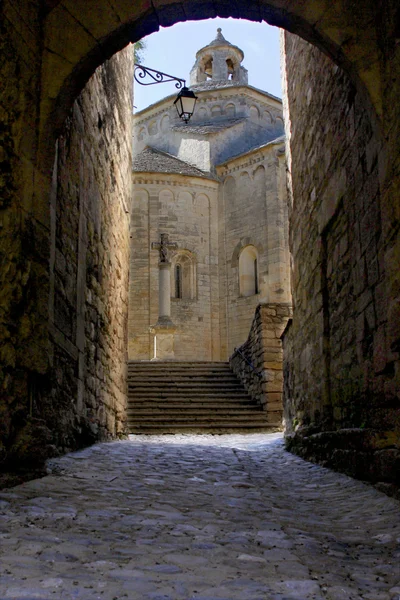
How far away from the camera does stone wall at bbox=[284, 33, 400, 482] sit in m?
4.05

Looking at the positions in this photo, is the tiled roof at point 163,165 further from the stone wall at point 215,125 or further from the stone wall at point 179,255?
the stone wall at point 215,125

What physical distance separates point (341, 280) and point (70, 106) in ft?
8.64

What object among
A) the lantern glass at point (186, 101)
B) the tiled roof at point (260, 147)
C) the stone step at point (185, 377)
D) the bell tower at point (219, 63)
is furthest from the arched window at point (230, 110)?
the lantern glass at point (186, 101)

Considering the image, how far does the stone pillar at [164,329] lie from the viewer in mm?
19203

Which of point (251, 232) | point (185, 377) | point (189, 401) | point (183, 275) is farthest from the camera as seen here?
point (183, 275)

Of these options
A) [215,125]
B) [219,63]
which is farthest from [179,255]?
[219,63]

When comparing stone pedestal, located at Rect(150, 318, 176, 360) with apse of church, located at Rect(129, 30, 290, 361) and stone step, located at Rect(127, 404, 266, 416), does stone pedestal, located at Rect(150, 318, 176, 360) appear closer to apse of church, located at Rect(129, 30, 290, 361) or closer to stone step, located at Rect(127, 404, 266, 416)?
→ apse of church, located at Rect(129, 30, 290, 361)

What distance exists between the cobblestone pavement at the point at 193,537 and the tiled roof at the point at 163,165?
21.4 metres


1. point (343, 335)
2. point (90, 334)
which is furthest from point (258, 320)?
point (343, 335)

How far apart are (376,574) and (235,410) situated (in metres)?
10.1

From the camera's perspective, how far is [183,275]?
25.4 metres

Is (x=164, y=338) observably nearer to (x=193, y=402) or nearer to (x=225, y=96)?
(x=193, y=402)

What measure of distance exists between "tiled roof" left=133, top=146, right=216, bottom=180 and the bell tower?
6.20 meters

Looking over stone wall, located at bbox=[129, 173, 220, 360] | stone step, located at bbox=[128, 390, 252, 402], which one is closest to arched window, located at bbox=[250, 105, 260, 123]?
stone wall, located at bbox=[129, 173, 220, 360]
